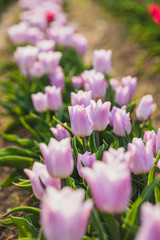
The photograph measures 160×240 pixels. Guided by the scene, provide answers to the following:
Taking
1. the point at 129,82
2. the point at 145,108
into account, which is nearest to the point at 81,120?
Result: the point at 145,108

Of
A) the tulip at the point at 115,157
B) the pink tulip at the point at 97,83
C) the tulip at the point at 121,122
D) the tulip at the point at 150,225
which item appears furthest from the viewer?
the pink tulip at the point at 97,83

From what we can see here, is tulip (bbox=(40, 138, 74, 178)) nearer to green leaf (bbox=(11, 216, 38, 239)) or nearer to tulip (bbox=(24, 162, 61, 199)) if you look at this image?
tulip (bbox=(24, 162, 61, 199))

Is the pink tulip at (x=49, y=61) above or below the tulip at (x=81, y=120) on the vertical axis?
below

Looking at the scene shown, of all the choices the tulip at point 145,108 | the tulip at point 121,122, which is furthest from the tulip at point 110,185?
the tulip at point 145,108

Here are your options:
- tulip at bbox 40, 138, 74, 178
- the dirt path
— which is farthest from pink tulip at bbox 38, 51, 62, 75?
tulip at bbox 40, 138, 74, 178

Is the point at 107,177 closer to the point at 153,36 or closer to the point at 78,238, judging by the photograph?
the point at 78,238

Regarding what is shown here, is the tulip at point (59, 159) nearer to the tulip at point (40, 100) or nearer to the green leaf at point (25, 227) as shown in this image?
the green leaf at point (25, 227)
